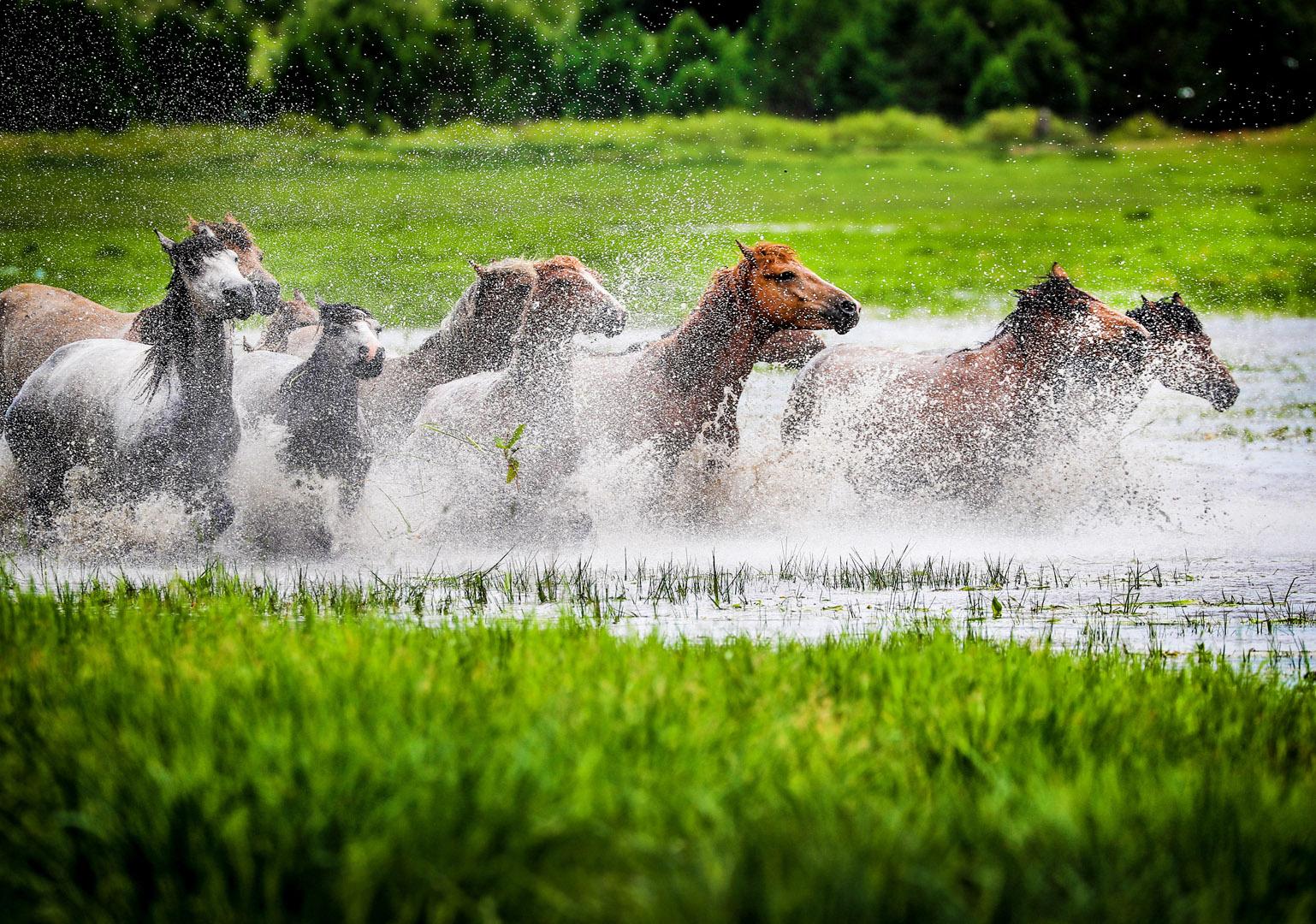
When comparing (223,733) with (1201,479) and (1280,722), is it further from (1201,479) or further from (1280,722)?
(1201,479)

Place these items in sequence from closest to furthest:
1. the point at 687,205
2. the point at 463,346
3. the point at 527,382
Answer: the point at 527,382 < the point at 463,346 < the point at 687,205

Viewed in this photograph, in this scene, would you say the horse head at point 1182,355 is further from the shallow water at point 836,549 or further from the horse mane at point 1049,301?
the shallow water at point 836,549

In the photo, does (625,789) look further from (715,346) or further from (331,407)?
(715,346)

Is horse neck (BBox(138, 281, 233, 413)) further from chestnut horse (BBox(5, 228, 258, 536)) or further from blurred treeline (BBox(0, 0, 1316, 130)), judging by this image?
blurred treeline (BBox(0, 0, 1316, 130))

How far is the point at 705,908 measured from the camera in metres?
2.43

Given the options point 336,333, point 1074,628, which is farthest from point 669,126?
point 1074,628

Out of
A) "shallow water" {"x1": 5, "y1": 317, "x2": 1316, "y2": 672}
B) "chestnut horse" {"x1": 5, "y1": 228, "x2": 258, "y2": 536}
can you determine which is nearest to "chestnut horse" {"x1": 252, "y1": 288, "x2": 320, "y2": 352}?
"chestnut horse" {"x1": 5, "y1": 228, "x2": 258, "y2": 536}

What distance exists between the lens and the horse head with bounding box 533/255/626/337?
26.4ft

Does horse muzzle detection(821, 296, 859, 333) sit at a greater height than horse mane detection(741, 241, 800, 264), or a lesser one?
lesser

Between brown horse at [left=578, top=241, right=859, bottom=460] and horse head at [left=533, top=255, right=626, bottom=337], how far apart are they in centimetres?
53

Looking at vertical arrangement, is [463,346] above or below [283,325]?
below

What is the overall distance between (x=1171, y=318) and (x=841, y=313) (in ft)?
7.85

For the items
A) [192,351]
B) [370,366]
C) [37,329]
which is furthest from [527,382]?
[37,329]

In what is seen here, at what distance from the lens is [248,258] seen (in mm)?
8227
